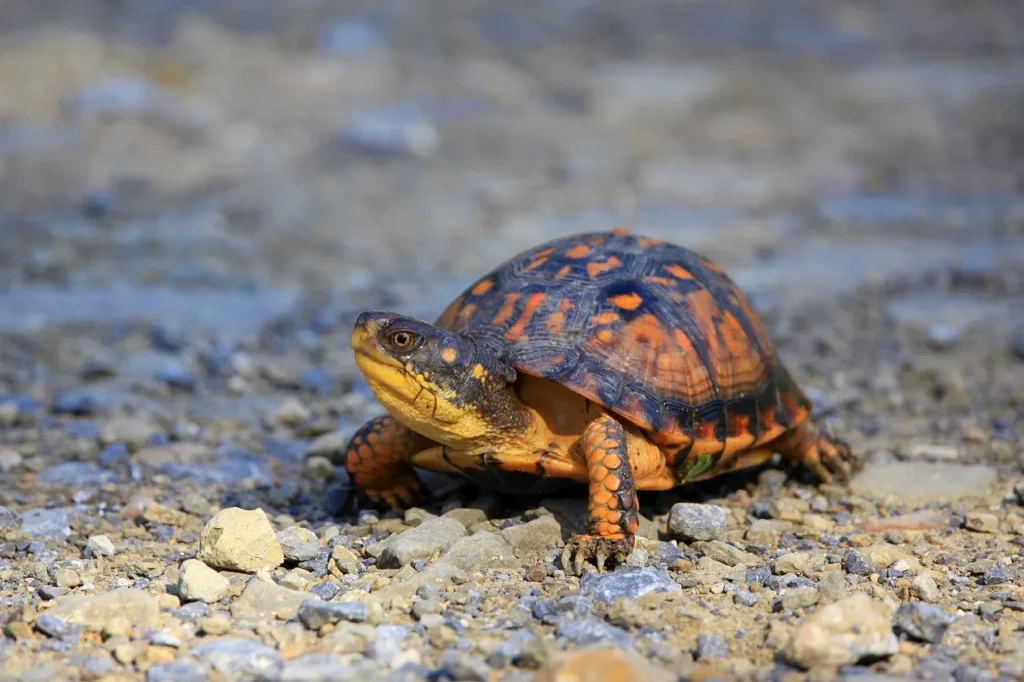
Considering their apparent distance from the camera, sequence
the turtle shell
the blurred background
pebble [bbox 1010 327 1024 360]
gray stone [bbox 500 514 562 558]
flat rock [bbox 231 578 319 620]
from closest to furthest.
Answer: flat rock [bbox 231 578 319 620] < gray stone [bbox 500 514 562 558] < the turtle shell < pebble [bbox 1010 327 1024 360] < the blurred background

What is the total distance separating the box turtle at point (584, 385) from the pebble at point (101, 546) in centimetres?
90

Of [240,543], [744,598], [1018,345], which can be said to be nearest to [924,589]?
[744,598]

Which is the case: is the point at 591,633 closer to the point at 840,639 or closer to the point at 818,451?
the point at 840,639

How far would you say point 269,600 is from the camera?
3281 mm

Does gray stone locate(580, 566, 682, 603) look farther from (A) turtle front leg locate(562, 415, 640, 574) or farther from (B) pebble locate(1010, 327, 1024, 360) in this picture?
(B) pebble locate(1010, 327, 1024, 360)

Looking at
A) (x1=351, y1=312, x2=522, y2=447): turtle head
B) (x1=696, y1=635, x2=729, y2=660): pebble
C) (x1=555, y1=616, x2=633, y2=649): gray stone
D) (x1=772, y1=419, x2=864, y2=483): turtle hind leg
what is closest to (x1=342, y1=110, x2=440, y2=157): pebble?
(x1=772, y1=419, x2=864, y2=483): turtle hind leg

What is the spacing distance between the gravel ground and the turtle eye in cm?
→ 62

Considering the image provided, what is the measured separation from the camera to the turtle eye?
3.66 meters

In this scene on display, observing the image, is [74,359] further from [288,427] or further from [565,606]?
[565,606]

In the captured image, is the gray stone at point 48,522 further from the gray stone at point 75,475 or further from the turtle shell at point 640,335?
the turtle shell at point 640,335

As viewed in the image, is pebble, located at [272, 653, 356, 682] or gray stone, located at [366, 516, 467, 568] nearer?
pebble, located at [272, 653, 356, 682]

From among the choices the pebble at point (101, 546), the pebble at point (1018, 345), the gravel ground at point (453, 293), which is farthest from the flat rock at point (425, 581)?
the pebble at point (1018, 345)

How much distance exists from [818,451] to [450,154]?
6.82m

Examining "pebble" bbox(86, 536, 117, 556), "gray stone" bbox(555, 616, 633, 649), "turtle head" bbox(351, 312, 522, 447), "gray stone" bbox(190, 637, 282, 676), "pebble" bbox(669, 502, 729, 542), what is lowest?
"pebble" bbox(86, 536, 117, 556)
